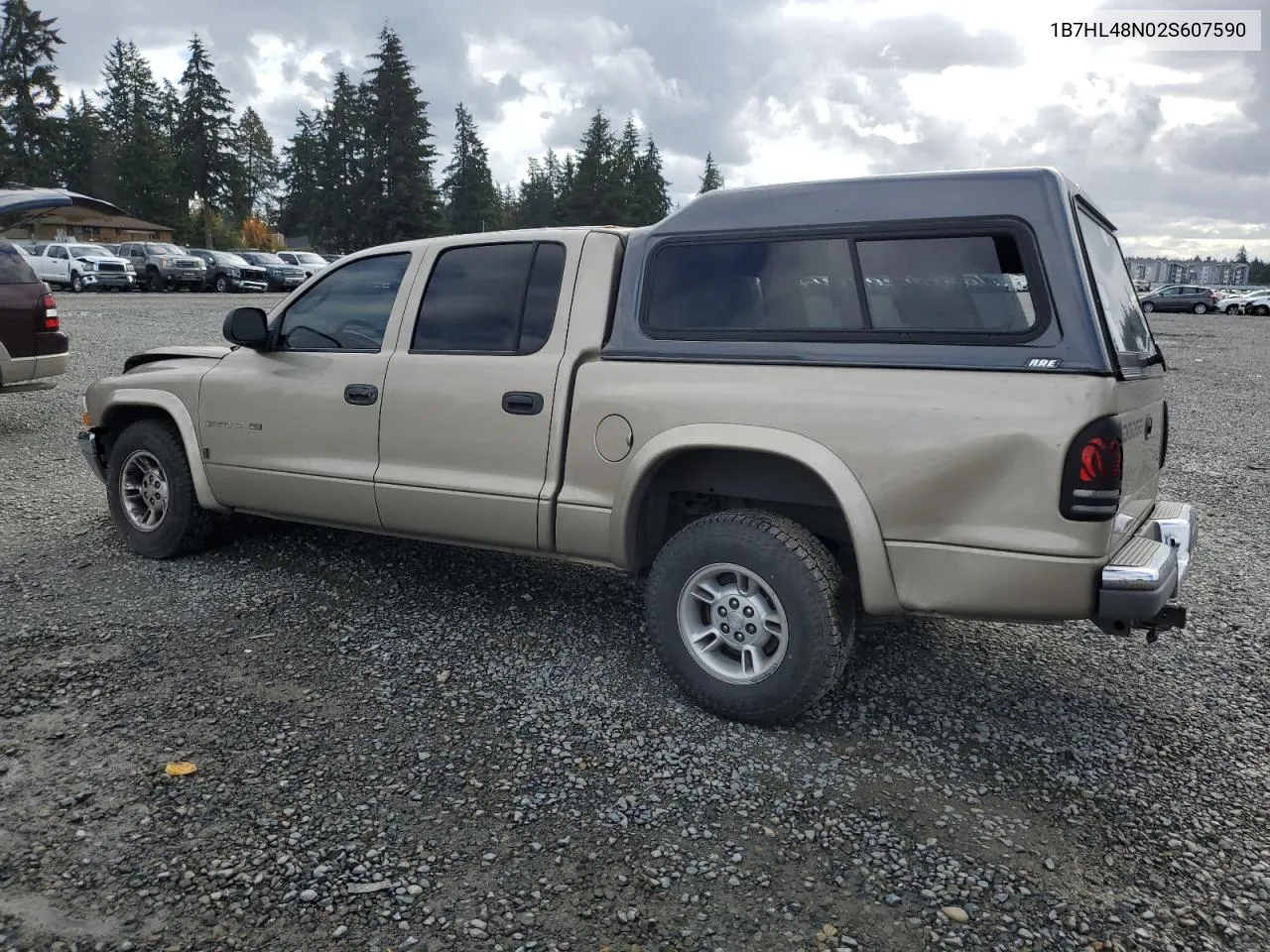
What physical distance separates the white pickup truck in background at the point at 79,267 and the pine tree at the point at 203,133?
118 ft

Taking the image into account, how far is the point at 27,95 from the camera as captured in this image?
61.9 metres

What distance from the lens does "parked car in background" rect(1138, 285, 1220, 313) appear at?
136 ft

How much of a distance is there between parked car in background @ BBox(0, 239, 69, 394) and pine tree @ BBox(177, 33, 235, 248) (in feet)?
203

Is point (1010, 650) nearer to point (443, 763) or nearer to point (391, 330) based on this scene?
point (443, 763)

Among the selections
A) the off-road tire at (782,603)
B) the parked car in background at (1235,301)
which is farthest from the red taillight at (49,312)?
the parked car in background at (1235,301)

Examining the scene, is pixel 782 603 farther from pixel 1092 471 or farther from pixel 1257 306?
pixel 1257 306

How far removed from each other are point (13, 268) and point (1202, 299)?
1782 inches

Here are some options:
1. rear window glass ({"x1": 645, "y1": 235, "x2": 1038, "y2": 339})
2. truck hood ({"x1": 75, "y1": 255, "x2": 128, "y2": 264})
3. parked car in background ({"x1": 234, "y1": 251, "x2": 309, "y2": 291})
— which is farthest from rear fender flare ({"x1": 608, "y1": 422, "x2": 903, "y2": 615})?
parked car in background ({"x1": 234, "y1": 251, "x2": 309, "y2": 291})

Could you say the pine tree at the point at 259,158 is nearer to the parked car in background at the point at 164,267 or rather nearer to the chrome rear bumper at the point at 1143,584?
the parked car in background at the point at 164,267

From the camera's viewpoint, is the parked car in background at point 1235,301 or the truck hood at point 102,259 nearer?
the truck hood at point 102,259

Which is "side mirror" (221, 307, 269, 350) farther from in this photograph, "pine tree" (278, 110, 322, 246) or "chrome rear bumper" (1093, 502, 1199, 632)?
"pine tree" (278, 110, 322, 246)

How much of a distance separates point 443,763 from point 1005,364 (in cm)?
232

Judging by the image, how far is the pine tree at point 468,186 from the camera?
68.8 meters

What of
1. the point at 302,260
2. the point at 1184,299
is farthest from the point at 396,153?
the point at 1184,299
